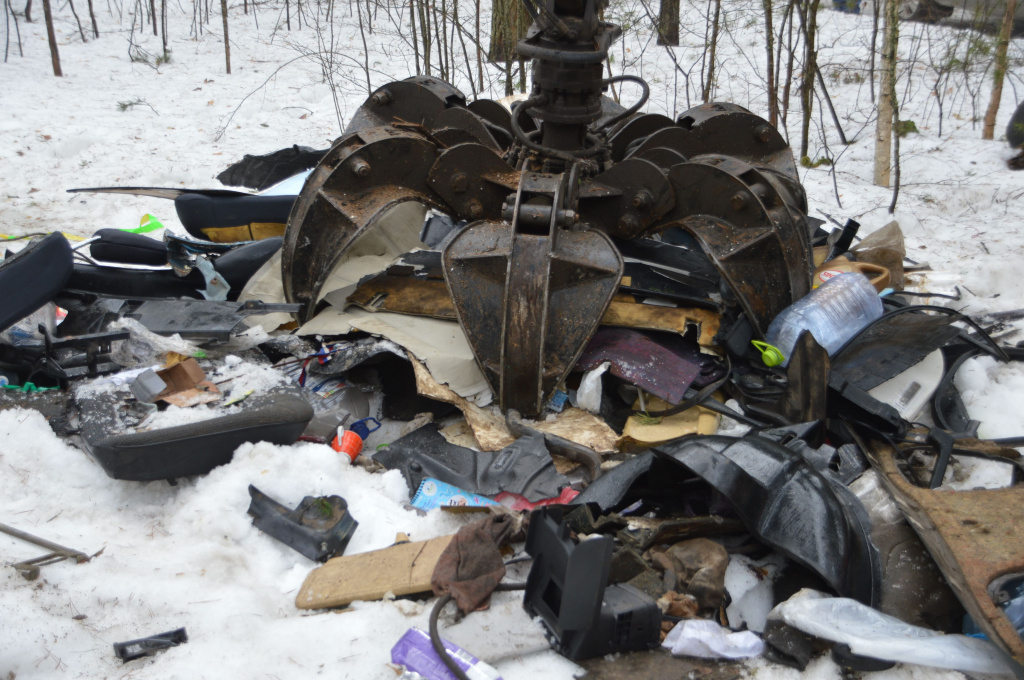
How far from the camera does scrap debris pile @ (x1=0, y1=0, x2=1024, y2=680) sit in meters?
2.20

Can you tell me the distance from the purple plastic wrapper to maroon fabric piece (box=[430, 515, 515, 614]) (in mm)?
141

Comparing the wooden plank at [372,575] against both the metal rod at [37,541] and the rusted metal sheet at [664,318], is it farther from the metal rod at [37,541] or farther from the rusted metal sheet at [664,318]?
the rusted metal sheet at [664,318]

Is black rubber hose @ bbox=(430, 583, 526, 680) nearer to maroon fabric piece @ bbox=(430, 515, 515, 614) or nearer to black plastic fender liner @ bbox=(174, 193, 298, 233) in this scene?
maroon fabric piece @ bbox=(430, 515, 515, 614)

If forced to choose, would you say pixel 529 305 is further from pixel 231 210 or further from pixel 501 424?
pixel 231 210

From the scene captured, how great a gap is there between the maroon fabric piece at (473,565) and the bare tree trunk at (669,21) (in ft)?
21.9

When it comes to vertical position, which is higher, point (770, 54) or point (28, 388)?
point (770, 54)

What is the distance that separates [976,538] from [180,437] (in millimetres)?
2646

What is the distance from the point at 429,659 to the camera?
1.98 m

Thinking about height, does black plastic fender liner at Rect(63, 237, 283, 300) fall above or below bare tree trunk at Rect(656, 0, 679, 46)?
below

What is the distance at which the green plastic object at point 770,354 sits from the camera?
135 inches

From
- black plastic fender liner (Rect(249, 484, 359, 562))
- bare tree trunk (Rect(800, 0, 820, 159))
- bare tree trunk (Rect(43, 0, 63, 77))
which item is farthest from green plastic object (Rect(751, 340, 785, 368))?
bare tree trunk (Rect(43, 0, 63, 77))

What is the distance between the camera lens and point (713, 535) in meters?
2.50

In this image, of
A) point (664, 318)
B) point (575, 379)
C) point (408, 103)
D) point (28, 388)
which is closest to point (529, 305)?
point (575, 379)

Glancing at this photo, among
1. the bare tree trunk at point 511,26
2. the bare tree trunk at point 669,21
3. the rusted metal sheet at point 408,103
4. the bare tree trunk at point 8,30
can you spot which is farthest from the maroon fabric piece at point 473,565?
the bare tree trunk at point 8,30
